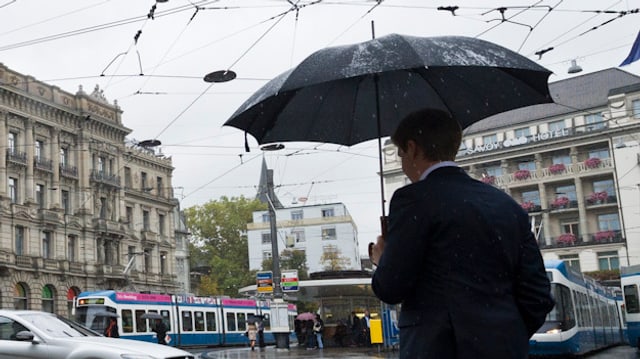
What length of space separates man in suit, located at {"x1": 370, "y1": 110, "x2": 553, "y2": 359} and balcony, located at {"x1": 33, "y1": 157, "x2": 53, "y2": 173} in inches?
1968

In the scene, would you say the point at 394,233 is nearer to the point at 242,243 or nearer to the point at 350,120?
the point at 350,120

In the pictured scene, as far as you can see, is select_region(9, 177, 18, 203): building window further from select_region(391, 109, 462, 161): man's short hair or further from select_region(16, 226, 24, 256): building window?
select_region(391, 109, 462, 161): man's short hair

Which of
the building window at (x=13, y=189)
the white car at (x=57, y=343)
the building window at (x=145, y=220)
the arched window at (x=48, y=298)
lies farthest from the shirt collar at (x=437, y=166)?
the building window at (x=145, y=220)

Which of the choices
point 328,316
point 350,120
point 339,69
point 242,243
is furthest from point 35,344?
point 242,243

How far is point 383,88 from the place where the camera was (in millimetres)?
5520

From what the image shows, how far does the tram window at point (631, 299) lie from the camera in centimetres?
2192

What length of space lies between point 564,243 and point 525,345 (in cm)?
6427

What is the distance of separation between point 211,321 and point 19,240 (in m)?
14.2

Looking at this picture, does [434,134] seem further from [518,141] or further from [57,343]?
[518,141]

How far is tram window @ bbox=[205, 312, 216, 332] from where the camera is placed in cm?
4215

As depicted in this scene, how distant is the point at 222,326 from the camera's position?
1716 inches

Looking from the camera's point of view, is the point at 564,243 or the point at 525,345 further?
the point at 564,243

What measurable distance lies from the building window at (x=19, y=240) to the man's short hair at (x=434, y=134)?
48.1 metres

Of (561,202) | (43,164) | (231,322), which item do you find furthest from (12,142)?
(561,202)
